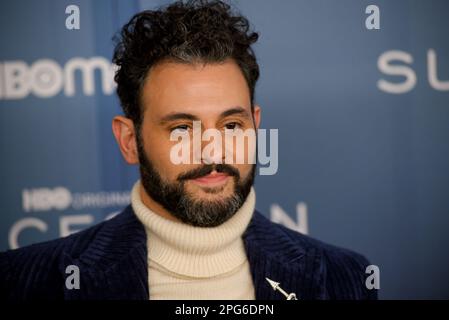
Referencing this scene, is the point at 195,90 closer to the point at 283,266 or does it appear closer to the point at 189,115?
the point at 189,115

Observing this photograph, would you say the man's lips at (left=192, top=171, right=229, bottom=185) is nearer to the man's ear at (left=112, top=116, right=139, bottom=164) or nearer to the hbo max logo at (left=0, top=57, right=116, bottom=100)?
the man's ear at (left=112, top=116, right=139, bottom=164)

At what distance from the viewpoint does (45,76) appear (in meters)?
1.66

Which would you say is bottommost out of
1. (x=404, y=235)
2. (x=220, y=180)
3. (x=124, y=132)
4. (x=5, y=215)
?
(x=404, y=235)

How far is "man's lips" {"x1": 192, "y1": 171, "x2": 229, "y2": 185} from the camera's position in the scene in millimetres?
1434

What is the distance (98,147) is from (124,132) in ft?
0.46

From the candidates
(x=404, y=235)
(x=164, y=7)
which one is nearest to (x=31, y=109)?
(x=164, y=7)

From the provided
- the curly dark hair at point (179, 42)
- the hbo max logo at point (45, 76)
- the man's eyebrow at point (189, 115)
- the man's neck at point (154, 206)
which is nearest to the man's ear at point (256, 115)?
the curly dark hair at point (179, 42)

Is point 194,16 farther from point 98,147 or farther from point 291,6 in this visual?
point 98,147

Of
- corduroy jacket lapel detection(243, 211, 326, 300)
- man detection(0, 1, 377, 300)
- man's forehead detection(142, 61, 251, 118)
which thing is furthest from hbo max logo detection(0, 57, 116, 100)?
corduroy jacket lapel detection(243, 211, 326, 300)

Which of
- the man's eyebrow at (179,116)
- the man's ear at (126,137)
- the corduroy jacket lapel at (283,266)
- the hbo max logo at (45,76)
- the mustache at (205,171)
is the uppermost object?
the hbo max logo at (45,76)

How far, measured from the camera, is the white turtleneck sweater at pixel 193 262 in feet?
4.70

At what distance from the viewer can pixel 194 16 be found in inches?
60.2

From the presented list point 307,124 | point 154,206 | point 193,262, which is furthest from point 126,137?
point 307,124

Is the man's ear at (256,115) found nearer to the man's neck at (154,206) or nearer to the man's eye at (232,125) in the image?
the man's eye at (232,125)
